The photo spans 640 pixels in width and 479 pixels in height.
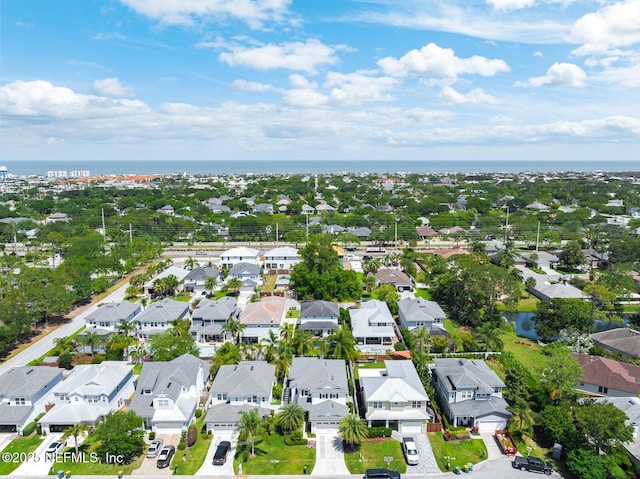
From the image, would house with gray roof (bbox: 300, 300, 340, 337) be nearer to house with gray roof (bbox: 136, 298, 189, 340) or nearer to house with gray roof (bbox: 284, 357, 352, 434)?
house with gray roof (bbox: 284, 357, 352, 434)

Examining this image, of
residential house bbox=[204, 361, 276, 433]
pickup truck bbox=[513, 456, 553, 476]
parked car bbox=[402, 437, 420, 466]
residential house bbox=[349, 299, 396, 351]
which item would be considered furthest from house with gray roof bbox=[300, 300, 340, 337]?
pickup truck bbox=[513, 456, 553, 476]

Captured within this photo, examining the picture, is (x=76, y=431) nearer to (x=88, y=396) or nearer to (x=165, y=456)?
(x=88, y=396)

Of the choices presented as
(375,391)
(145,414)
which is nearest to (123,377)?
(145,414)

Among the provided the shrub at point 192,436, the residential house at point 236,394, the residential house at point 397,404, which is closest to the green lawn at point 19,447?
the shrub at point 192,436

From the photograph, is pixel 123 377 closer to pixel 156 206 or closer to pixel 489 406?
pixel 489 406

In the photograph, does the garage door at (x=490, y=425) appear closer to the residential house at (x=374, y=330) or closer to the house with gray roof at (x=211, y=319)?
the residential house at (x=374, y=330)

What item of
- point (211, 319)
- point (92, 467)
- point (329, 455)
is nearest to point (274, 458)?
point (329, 455)
